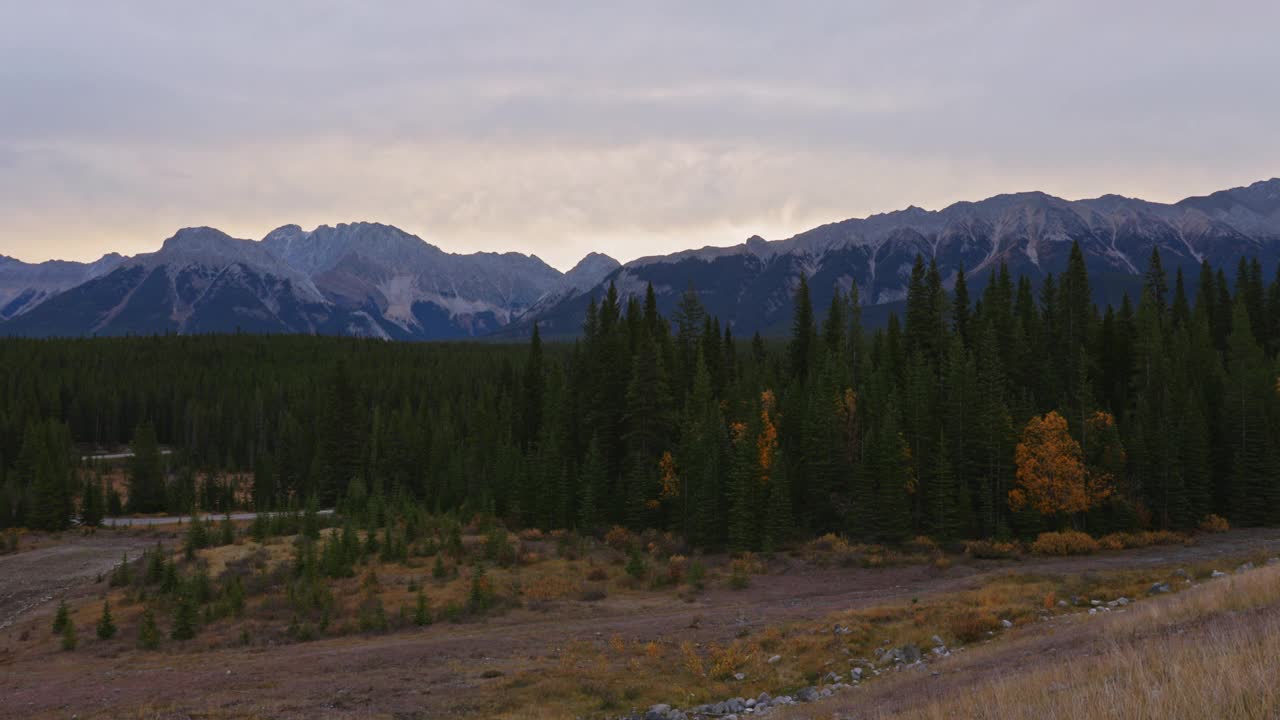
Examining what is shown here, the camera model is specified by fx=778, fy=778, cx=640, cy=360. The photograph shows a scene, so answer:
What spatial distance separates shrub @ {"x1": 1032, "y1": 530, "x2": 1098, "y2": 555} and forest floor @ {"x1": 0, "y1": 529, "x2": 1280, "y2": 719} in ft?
6.94

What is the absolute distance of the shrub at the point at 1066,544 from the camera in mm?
52906

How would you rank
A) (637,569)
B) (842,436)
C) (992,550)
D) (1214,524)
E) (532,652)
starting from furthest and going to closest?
1. (842,436)
2. (1214,524)
3. (992,550)
4. (637,569)
5. (532,652)

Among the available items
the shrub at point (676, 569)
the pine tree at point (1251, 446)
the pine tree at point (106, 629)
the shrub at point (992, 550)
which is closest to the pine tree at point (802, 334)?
the pine tree at point (1251, 446)

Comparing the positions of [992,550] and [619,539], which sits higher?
[992,550]

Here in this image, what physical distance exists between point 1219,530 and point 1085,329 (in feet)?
114

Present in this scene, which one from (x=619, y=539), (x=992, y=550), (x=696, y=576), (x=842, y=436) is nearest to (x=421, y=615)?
(x=696, y=576)

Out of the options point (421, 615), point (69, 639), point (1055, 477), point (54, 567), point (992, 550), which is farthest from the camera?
point (54, 567)

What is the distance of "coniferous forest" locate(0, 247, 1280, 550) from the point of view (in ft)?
195

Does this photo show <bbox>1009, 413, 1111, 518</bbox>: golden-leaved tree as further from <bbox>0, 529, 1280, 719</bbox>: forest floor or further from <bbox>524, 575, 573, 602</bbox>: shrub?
<bbox>524, 575, 573, 602</bbox>: shrub

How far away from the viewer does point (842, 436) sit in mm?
67500

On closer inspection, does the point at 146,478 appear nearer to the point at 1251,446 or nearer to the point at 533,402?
the point at 533,402

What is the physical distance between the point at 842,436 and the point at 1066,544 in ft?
63.3

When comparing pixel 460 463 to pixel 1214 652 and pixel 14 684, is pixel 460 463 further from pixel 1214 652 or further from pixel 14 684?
pixel 1214 652

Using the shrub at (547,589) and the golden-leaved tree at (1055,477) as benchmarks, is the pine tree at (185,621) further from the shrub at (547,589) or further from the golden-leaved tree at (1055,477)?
the golden-leaved tree at (1055,477)
